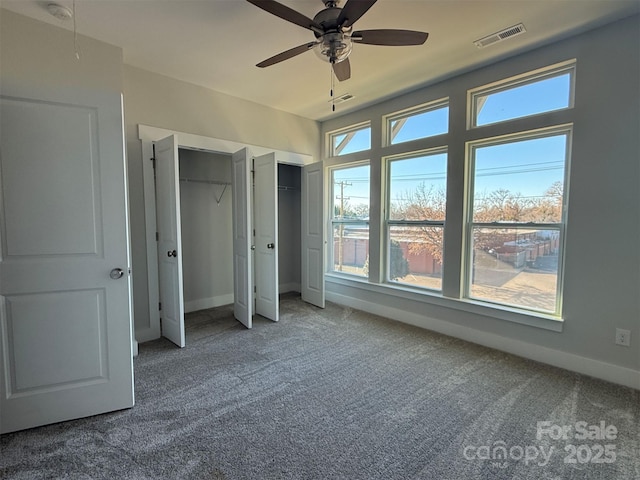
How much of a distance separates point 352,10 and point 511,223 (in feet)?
8.26

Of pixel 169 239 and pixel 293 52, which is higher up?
pixel 293 52

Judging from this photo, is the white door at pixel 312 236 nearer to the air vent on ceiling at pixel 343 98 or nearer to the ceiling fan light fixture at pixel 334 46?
the air vent on ceiling at pixel 343 98

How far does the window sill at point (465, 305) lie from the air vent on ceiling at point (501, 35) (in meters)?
2.53

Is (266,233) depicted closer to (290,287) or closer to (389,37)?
(290,287)

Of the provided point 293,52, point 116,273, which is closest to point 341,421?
point 116,273

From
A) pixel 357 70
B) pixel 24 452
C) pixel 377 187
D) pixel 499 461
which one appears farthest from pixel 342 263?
pixel 24 452

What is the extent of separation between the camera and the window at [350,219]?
4625 mm

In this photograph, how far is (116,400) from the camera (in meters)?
2.17

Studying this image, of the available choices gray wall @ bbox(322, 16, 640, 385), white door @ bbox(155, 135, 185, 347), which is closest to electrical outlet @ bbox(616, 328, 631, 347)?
gray wall @ bbox(322, 16, 640, 385)

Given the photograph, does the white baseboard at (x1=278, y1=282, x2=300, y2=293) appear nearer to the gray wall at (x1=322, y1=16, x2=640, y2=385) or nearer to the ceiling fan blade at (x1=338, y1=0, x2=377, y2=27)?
the gray wall at (x1=322, y1=16, x2=640, y2=385)

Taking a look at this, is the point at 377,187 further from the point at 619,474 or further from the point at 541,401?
the point at 619,474

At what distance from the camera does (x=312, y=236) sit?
188 inches

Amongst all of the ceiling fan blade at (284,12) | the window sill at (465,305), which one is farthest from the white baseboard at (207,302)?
the ceiling fan blade at (284,12)

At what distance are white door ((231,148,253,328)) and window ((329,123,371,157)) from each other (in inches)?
68.6
